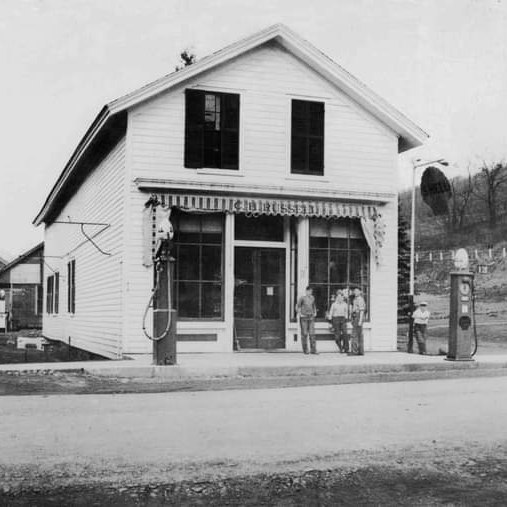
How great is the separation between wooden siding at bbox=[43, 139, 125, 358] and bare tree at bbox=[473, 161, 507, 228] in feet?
124

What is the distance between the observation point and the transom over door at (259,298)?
17.2 meters

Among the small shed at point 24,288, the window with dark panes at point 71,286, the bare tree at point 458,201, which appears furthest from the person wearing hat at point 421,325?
the bare tree at point 458,201

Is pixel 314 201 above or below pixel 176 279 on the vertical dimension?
above

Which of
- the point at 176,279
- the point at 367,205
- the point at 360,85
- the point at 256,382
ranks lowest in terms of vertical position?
the point at 256,382

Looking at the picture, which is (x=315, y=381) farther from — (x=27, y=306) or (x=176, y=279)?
(x=27, y=306)

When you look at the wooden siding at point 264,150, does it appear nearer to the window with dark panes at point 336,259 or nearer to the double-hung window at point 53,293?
the window with dark panes at point 336,259

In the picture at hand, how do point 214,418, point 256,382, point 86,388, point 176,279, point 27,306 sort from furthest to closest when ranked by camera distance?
point 27,306
point 176,279
point 256,382
point 86,388
point 214,418

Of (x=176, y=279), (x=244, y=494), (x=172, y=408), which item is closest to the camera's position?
(x=244, y=494)

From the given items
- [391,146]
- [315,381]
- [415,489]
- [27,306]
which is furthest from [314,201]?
[27,306]

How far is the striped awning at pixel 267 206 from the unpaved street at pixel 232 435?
6.66 m

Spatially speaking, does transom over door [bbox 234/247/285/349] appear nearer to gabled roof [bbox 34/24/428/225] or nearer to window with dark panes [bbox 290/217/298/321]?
window with dark panes [bbox 290/217/298/321]

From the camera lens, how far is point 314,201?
1725 cm

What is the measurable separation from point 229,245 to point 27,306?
3388 centimetres

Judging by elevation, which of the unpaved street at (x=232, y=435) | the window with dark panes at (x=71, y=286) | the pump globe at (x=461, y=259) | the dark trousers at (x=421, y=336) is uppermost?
the pump globe at (x=461, y=259)
